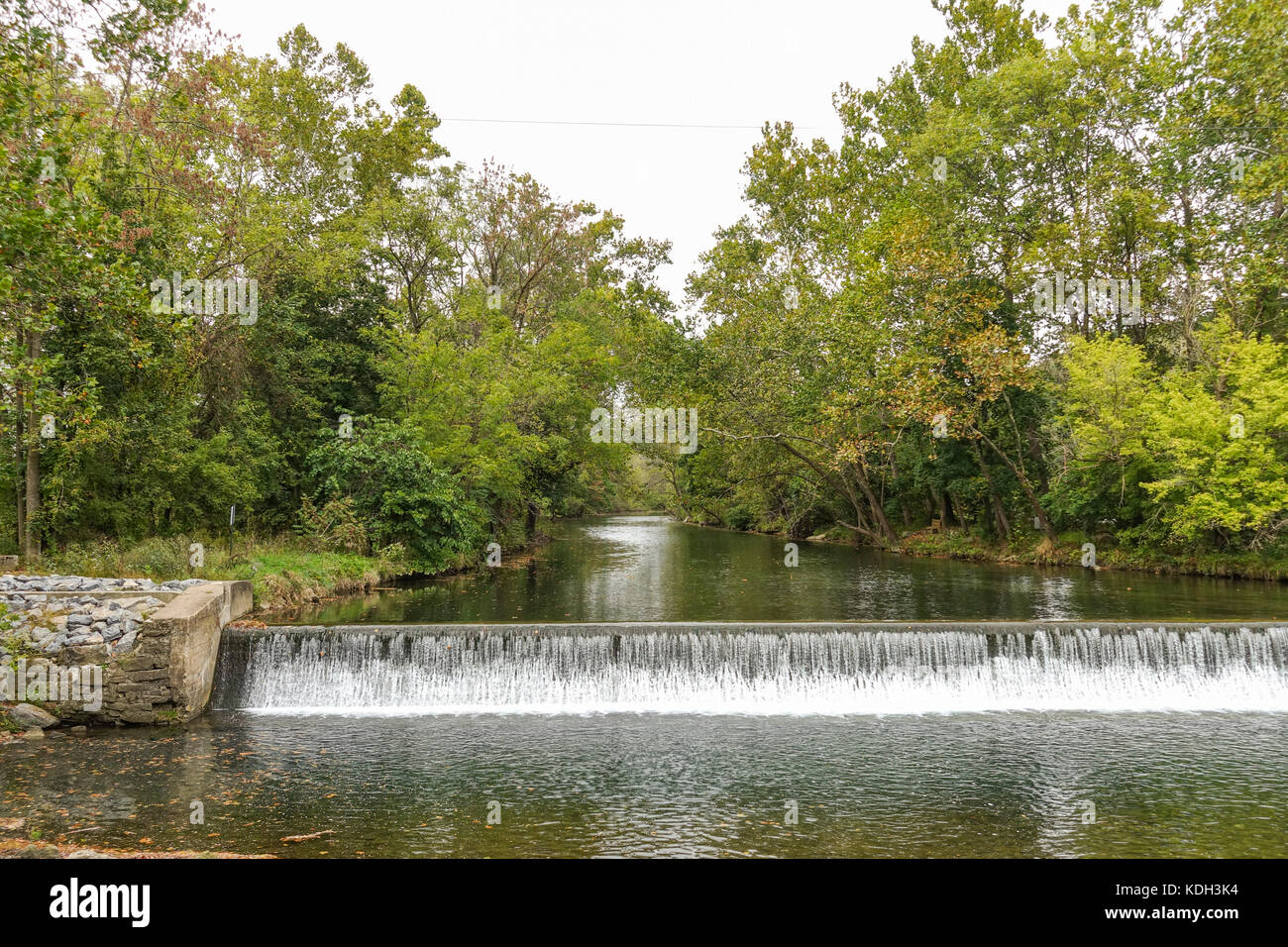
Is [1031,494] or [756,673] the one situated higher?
[1031,494]

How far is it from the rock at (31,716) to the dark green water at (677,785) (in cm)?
70

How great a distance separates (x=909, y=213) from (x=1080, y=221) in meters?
5.61

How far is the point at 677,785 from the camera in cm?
862

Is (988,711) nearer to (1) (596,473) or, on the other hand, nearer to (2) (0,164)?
(2) (0,164)

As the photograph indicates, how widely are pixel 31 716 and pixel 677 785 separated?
8.68m

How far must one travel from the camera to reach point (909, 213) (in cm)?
2775

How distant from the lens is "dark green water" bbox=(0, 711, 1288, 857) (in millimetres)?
7086

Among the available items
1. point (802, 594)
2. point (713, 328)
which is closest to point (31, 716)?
point (802, 594)

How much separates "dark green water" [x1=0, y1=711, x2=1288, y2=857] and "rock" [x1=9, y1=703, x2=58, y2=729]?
27.5 inches

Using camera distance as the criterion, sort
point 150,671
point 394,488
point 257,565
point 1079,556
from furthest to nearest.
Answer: point 1079,556 < point 394,488 < point 257,565 < point 150,671

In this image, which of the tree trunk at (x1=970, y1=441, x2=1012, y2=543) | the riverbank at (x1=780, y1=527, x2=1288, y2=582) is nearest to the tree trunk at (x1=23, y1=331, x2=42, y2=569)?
the riverbank at (x1=780, y1=527, x2=1288, y2=582)

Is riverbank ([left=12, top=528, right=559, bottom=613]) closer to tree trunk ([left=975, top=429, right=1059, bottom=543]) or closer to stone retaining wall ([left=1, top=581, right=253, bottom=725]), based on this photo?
stone retaining wall ([left=1, top=581, right=253, bottom=725])

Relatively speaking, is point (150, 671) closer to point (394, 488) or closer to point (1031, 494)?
point (394, 488)
